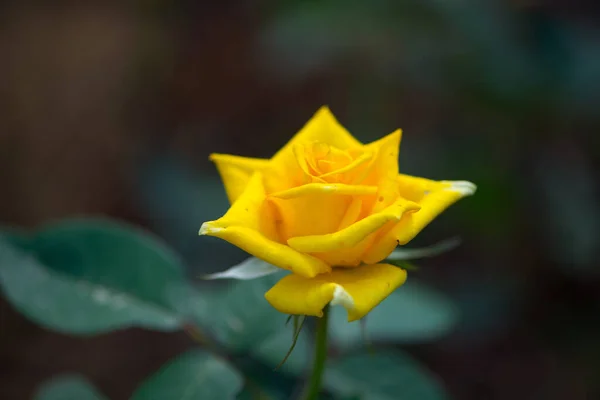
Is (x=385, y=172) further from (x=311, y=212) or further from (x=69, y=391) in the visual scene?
(x=69, y=391)

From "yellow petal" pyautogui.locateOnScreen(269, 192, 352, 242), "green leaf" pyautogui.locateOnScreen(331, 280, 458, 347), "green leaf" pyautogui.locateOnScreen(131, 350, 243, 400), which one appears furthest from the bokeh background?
"yellow petal" pyautogui.locateOnScreen(269, 192, 352, 242)

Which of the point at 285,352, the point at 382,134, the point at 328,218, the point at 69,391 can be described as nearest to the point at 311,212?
the point at 328,218

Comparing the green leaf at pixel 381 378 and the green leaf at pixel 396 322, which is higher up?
the green leaf at pixel 396 322

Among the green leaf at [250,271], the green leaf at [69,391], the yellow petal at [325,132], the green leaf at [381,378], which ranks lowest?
the green leaf at [69,391]

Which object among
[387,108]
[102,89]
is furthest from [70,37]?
[387,108]

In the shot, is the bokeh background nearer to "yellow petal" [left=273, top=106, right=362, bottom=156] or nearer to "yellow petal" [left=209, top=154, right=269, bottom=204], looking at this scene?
"yellow petal" [left=273, top=106, right=362, bottom=156]

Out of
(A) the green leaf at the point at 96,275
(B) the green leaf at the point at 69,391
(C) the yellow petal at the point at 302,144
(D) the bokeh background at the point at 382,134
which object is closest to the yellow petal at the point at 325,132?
(C) the yellow petal at the point at 302,144

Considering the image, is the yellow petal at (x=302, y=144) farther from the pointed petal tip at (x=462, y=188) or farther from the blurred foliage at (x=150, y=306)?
the blurred foliage at (x=150, y=306)

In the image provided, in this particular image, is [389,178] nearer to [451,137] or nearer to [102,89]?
[451,137]
